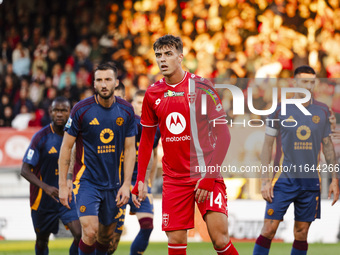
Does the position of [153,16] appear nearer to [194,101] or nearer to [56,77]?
[56,77]

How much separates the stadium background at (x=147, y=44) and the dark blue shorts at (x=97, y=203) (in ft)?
23.4

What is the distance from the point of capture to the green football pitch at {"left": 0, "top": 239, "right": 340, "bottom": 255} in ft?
36.0

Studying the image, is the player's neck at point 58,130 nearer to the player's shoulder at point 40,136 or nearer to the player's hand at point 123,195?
the player's shoulder at point 40,136

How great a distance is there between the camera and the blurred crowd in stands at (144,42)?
16.8 meters

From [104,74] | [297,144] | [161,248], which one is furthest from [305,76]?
[161,248]

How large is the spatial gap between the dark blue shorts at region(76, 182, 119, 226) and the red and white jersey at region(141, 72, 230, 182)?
1329mm

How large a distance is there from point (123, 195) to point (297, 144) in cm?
220

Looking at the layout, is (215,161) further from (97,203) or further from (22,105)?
(22,105)

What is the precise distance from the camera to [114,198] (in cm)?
761

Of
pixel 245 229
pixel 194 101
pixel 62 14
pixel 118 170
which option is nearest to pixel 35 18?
pixel 62 14

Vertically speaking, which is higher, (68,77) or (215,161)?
(68,77)

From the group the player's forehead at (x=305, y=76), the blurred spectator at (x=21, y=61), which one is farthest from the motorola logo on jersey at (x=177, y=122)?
the blurred spectator at (x=21, y=61)

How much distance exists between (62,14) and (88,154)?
1353 centimetres

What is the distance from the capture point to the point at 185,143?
630cm
